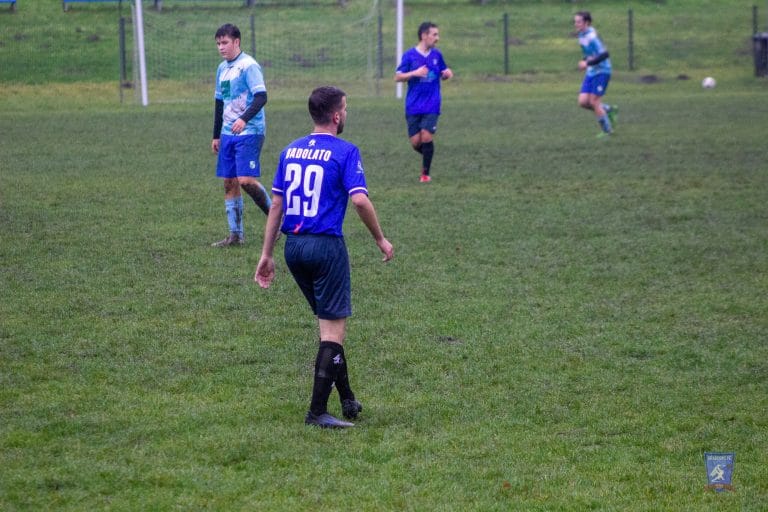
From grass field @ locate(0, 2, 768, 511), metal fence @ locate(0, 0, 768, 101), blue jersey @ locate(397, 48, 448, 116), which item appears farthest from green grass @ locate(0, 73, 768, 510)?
metal fence @ locate(0, 0, 768, 101)

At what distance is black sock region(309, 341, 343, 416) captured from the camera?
5.57 metres

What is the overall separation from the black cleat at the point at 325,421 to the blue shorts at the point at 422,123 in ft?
29.1

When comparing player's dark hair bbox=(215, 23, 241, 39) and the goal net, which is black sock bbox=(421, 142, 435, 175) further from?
the goal net

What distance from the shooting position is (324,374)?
5.56 m

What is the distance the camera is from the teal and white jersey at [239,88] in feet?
31.8

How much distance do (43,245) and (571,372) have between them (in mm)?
5572

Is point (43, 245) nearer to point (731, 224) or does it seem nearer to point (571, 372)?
point (571, 372)

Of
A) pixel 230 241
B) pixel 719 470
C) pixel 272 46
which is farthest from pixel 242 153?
pixel 272 46

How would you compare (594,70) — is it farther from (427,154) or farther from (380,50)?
(380,50)

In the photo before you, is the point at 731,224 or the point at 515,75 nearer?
the point at 731,224

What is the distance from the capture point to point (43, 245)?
10.0 metres

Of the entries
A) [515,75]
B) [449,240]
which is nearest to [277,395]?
[449,240]

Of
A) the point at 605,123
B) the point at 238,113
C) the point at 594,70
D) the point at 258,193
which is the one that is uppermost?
the point at 594,70

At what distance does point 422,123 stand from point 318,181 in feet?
28.8
